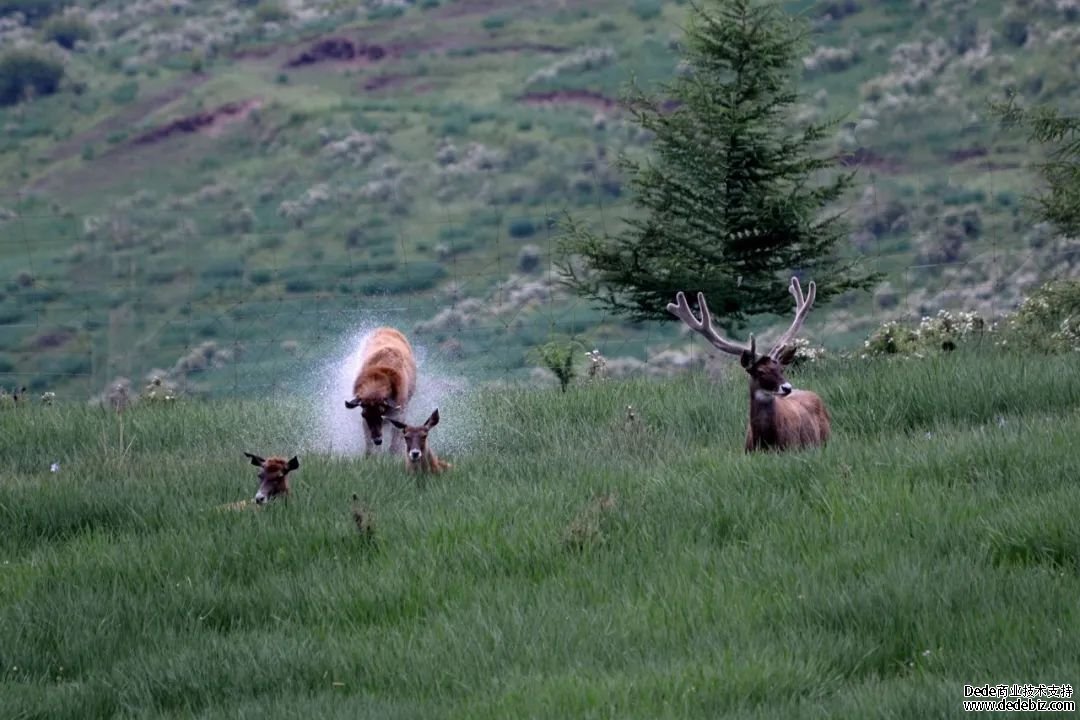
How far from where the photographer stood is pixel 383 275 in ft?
145

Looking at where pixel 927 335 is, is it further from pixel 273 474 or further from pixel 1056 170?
pixel 273 474

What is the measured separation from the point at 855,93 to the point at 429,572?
5107 centimetres

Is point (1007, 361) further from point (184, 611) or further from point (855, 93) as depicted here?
point (855, 93)

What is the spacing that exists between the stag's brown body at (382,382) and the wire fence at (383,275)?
5679 millimetres

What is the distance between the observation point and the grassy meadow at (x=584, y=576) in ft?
24.1

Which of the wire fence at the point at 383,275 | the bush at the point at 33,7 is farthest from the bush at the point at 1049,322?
the bush at the point at 33,7

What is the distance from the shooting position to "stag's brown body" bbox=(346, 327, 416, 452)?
46.7 ft

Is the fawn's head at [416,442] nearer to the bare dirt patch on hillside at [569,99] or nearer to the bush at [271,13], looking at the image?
the bare dirt patch on hillside at [569,99]

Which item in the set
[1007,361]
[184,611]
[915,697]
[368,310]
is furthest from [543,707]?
[368,310]

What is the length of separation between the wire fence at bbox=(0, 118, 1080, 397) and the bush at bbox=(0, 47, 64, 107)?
41.0 feet

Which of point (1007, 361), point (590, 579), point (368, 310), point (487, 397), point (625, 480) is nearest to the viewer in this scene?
point (590, 579)

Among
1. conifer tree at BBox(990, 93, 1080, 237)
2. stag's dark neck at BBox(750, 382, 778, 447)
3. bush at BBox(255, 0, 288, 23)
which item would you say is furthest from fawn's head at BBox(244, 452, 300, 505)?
bush at BBox(255, 0, 288, 23)

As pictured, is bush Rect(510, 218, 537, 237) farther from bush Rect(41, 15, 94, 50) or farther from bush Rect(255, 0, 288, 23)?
bush Rect(41, 15, 94, 50)

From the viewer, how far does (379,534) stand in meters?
9.90
